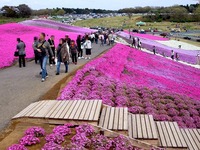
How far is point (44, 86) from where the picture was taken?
16109 mm

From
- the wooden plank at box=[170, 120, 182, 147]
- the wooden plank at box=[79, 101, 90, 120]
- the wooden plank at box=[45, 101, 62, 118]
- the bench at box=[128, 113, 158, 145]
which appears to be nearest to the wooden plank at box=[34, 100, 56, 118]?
the wooden plank at box=[45, 101, 62, 118]

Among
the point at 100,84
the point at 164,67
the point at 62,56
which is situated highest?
the point at 62,56

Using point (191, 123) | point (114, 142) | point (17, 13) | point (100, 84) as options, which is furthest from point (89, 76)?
point (17, 13)

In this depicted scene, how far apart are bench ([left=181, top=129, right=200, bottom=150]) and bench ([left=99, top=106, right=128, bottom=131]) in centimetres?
286

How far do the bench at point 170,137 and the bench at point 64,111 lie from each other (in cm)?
255

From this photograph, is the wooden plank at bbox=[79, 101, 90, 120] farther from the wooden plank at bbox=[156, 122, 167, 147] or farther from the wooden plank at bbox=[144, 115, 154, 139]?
the wooden plank at bbox=[156, 122, 167, 147]

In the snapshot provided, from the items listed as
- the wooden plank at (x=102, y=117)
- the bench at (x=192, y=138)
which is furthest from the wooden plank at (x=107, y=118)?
the bench at (x=192, y=138)

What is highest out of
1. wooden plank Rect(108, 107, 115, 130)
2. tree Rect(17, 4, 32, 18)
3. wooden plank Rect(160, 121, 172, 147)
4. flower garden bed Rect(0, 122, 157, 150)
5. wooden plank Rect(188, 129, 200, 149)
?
tree Rect(17, 4, 32, 18)

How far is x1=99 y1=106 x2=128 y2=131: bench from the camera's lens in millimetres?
9491

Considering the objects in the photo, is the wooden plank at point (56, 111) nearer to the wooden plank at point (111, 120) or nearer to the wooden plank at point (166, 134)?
the wooden plank at point (111, 120)

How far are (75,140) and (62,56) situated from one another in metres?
10.7

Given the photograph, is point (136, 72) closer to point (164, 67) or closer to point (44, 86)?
point (164, 67)

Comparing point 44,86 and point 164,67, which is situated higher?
point 44,86

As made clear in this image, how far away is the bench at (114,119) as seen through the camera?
949cm
